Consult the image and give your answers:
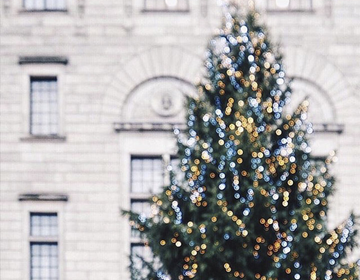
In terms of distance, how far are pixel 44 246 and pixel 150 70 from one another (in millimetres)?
4705

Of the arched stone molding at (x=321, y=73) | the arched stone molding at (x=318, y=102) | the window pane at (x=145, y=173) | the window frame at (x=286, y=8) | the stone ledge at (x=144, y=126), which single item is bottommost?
the window pane at (x=145, y=173)

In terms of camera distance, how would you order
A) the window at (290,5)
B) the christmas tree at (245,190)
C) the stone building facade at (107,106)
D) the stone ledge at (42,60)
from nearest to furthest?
the christmas tree at (245,190) < the stone building facade at (107,106) < the stone ledge at (42,60) < the window at (290,5)

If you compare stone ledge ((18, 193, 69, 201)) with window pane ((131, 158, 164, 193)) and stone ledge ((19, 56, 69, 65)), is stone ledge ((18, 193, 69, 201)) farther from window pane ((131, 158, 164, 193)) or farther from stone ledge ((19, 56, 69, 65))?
stone ledge ((19, 56, 69, 65))

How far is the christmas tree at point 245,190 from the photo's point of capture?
1602 cm

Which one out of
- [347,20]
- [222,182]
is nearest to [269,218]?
[222,182]

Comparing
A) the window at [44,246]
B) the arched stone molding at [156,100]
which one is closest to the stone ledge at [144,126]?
the arched stone molding at [156,100]

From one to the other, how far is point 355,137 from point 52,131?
6.93 metres

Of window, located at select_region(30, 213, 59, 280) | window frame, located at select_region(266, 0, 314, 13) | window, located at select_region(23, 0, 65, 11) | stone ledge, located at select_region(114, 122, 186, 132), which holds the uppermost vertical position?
window, located at select_region(23, 0, 65, 11)

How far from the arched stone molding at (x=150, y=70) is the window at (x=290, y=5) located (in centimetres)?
212

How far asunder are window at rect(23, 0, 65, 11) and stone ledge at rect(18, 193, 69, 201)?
14.1 ft

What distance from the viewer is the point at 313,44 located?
69.5 feet

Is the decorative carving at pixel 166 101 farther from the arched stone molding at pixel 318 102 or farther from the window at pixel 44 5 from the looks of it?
the window at pixel 44 5

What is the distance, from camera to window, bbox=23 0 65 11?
2147 centimetres

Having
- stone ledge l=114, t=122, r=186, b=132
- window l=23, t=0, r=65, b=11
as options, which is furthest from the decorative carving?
window l=23, t=0, r=65, b=11
